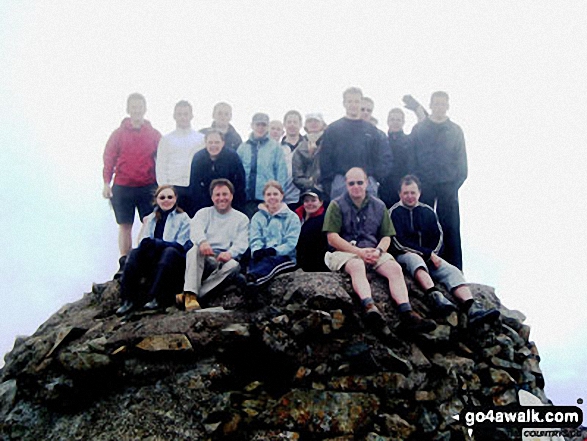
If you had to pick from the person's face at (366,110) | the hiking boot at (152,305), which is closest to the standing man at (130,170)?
the hiking boot at (152,305)

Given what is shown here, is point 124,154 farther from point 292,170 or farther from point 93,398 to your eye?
point 93,398

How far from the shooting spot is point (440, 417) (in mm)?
8555

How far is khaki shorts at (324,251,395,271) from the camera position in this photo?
968 centimetres

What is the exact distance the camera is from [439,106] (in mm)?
12570

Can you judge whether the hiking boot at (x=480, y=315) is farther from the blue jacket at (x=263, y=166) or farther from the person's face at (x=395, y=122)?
the person's face at (x=395, y=122)

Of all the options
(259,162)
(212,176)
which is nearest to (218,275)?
(212,176)

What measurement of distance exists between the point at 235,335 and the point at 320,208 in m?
3.54

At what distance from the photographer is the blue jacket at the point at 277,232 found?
10.1 m

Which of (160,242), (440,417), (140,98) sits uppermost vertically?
(140,98)

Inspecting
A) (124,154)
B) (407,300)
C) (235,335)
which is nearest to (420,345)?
(407,300)

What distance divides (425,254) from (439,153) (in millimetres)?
2997

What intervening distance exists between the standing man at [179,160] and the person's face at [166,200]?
0.79m

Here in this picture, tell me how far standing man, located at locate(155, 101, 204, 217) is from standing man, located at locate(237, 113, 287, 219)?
3.69 feet

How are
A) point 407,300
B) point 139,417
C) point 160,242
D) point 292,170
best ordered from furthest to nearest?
point 292,170 → point 160,242 → point 407,300 → point 139,417
